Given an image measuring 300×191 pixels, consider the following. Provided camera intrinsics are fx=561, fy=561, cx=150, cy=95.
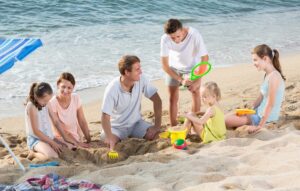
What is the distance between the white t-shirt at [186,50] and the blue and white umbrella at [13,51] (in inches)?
72.4

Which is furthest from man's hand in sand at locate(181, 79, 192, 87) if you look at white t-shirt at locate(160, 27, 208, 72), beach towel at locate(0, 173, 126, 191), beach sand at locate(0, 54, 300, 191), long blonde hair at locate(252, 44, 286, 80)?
beach towel at locate(0, 173, 126, 191)

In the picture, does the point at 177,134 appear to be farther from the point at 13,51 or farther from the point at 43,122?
the point at 13,51

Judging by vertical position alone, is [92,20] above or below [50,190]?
above

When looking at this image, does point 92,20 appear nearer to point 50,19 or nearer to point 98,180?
point 50,19

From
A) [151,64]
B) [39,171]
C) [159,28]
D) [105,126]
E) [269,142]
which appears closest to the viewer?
[39,171]

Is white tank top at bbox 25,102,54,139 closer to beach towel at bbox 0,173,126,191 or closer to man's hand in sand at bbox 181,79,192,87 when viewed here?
beach towel at bbox 0,173,126,191

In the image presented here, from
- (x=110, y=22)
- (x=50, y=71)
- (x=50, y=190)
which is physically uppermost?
(x=110, y=22)

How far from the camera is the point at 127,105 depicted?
20.0 feet

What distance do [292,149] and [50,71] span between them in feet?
17.3

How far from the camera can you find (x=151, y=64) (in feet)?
33.0

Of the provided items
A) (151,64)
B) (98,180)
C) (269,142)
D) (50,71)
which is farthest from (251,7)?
(98,180)

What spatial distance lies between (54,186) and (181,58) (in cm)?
265

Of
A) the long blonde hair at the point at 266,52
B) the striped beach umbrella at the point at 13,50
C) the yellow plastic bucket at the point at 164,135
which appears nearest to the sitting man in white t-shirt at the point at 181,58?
the yellow plastic bucket at the point at 164,135

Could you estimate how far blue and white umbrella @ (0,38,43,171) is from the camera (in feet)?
15.9
